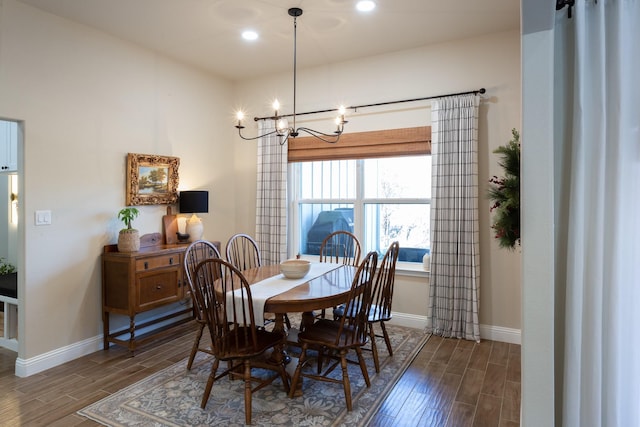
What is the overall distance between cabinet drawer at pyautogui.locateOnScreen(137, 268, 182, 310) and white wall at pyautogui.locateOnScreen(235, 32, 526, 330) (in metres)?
2.30

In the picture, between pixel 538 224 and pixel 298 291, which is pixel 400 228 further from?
pixel 538 224

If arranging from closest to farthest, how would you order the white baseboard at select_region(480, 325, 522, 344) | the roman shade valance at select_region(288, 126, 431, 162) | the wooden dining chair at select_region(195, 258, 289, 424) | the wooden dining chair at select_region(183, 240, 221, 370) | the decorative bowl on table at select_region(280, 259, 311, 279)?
the wooden dining chair at select_region(195, 258, 289, 424), the wooden dining chair at select_region(183, 240, 221, 370), the decorative bowl on table at select_region(280, 259, 311, 279), the white baseboard at select_region(480, 325, 522, 344), the roman shade valance at select_region(288, 126, 431, 162)

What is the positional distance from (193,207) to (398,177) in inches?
90.6

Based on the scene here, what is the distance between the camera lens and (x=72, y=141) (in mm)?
3346

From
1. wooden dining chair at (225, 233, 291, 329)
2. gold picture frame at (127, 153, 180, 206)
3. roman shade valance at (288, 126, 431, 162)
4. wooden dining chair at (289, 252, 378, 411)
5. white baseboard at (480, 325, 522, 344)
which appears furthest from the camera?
roman shade valance at (288, 126, 431, 162)

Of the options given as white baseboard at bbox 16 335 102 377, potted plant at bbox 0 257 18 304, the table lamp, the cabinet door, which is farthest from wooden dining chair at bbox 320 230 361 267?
the cabinet door

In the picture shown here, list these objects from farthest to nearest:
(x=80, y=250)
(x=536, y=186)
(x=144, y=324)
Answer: (x=144, y=324), (x=80, y=250), (x=536, y=186)

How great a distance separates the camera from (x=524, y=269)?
1.48m

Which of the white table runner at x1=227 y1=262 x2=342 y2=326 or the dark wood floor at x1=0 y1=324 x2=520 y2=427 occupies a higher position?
the white table runner at x1=227 y1=262 x2=342 y2=326

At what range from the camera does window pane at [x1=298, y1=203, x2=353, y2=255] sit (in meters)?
4.58

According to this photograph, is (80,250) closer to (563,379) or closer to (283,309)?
(283,309)

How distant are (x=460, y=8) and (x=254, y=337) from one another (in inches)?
119

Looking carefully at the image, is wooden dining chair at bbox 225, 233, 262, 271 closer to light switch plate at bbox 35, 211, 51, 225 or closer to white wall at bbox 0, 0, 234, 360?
white wall at bbox 0, 0, 234, 360

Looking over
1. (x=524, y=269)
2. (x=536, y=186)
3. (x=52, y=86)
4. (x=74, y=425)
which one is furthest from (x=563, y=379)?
(x=52, y=86)
